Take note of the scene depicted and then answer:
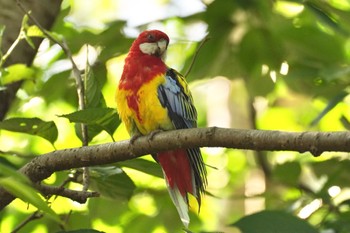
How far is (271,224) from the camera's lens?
235 cm

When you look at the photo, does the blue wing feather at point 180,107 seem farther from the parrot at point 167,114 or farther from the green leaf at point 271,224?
the green leaf at point 271,224

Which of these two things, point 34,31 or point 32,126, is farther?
point 34,31

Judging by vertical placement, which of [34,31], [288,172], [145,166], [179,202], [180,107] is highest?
[34,31]

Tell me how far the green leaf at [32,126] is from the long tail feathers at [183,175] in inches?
26.6

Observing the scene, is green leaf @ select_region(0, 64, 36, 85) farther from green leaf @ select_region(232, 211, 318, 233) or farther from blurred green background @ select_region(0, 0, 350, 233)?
green leaf @ select_region(232, 211, 318, 233)

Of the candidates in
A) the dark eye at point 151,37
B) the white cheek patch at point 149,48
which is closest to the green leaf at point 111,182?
the white cheek patch at point 149,48

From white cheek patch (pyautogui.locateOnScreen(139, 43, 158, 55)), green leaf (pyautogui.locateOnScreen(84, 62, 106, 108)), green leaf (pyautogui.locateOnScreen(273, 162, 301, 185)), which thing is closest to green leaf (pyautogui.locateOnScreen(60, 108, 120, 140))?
green leaf (pyautogui.locateOnScreen(84, 62, 106, 108))

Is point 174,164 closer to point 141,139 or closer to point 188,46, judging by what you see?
point 141,139

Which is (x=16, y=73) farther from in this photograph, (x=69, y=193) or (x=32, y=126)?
(x=69, y=193)

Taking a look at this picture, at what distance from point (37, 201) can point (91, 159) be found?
3.13ft

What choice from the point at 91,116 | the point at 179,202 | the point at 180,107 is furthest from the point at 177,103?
the point at 91,116

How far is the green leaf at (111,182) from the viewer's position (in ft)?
9.96

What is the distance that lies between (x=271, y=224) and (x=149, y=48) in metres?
1.85

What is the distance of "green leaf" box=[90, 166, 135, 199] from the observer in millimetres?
3035
